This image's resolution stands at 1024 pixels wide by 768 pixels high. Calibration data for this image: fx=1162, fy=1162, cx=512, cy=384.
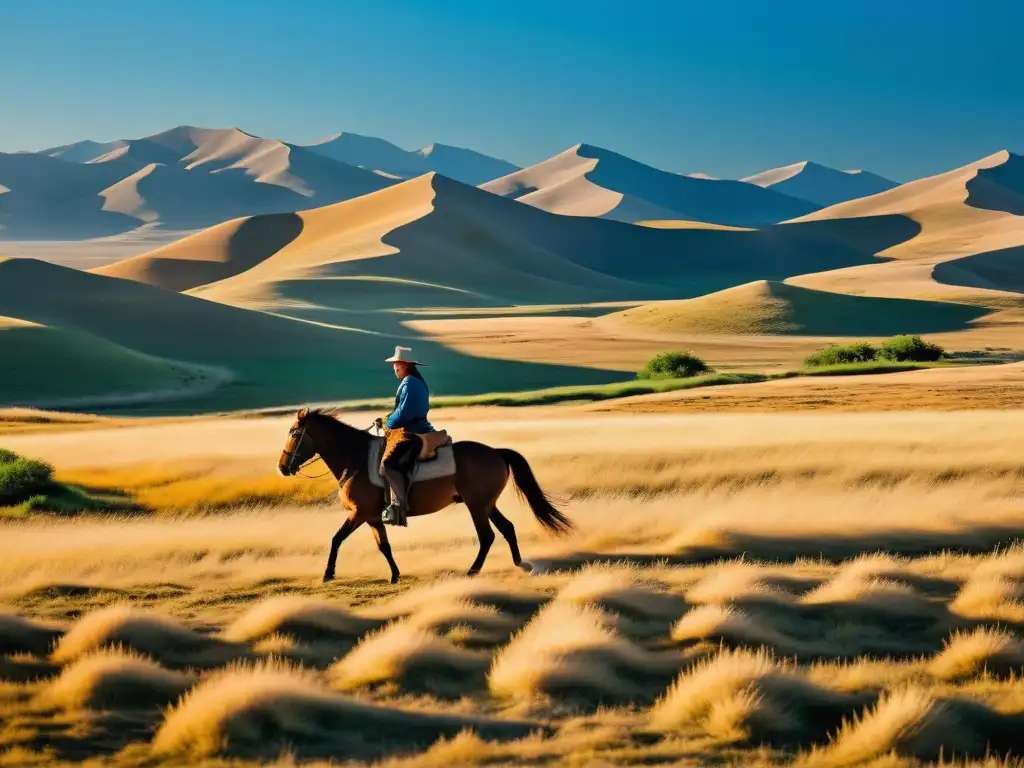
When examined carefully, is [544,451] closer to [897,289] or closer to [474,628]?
[474,628]

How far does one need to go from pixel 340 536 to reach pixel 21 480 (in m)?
11.9

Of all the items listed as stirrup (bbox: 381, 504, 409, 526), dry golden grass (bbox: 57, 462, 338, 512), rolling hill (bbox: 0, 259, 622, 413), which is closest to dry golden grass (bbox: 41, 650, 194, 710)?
stirrup (bbox: 381, 504, 409, 526)

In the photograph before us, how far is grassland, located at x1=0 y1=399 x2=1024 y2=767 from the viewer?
920 cm

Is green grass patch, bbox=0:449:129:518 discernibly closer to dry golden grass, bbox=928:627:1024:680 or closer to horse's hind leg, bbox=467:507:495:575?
horse's hind leg, bbox=467:507:495:575

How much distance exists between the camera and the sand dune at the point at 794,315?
111625 millimetres

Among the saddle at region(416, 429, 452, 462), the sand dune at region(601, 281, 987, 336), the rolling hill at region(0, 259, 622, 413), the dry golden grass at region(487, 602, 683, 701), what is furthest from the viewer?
the sand dune at region(601, 281, 987, 336)

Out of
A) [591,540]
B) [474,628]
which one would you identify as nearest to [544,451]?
[591,540]

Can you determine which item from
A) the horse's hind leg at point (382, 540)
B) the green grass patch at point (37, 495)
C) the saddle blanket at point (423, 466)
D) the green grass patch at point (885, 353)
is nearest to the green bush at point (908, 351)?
the green grass patch at point (885, 353)

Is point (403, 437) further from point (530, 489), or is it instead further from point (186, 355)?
point (186, 355)

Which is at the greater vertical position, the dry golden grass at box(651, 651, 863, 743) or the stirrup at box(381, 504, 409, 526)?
the stirrup at box(381, 504, 409, 526)

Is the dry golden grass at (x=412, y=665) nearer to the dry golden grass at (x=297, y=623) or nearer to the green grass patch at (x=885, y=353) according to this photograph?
the dry golden grass at (x=297, y=623)

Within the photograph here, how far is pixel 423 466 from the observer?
1492cm

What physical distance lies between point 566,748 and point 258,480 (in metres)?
16.7

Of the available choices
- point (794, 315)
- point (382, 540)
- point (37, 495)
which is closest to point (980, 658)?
point (382, 540)
